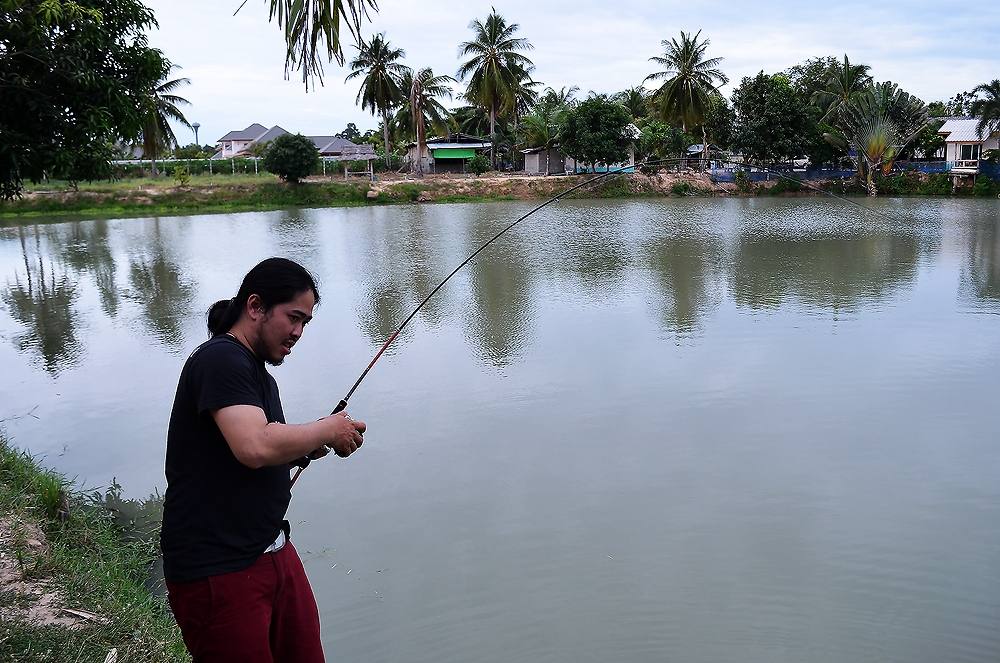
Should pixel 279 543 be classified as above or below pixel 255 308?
below

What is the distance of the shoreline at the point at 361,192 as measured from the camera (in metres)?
28.7

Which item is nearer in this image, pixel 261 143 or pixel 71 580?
pixel 71 580

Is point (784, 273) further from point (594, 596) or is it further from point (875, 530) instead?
point (594, 596)

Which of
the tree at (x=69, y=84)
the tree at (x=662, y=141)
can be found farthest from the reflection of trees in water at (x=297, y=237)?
the tree at (x=662, y=141)

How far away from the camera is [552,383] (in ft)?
22.5

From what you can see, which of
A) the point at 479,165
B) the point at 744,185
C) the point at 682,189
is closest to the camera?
the point at 682,189

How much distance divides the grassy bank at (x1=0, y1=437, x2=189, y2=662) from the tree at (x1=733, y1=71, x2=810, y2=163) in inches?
1214

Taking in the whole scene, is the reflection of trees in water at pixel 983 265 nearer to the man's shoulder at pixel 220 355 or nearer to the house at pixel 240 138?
the man's shoulder at pixel 220 355

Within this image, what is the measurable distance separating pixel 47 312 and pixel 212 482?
1013cm

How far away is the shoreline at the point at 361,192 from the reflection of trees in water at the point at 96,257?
5442 mm

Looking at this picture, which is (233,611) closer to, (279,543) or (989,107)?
(279,543)

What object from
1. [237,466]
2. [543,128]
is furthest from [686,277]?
[543,128]

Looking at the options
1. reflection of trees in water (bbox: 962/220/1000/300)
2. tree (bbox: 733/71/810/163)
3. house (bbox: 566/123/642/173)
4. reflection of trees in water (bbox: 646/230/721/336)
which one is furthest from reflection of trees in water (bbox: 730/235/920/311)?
tree (bbox: 733/71/810/163)

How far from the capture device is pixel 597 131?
108 feet
